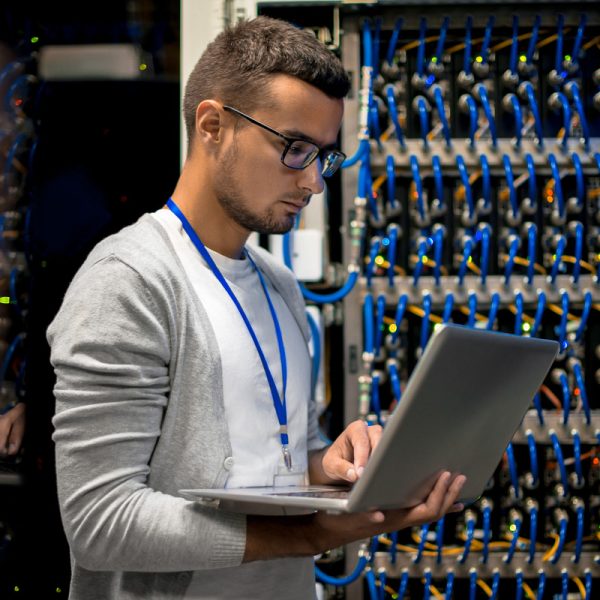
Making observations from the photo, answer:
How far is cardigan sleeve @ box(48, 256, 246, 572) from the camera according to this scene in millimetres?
1083

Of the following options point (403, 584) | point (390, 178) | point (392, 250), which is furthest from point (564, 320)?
point (403, 584)

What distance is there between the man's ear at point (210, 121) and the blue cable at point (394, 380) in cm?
94

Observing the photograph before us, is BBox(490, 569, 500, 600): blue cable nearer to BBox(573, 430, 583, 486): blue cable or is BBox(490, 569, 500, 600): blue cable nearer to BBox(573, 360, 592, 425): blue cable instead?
BBox(573, 430, 583, 486): blue cable

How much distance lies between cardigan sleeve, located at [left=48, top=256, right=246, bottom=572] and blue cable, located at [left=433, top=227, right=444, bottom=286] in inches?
42.7

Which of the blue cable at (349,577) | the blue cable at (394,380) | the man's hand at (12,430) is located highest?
the blue cable at (394,380)

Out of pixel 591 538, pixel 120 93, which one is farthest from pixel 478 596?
pixel 120 93

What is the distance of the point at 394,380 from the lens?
2037mm

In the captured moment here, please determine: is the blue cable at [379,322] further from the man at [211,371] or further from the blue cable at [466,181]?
the man at [211,371]

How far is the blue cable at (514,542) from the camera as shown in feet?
6.54

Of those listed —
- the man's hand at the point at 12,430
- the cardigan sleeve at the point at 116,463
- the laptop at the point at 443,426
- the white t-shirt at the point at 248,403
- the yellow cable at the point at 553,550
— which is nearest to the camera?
the laptop at the point at 443,426

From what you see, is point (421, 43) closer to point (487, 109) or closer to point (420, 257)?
point (487, 109)

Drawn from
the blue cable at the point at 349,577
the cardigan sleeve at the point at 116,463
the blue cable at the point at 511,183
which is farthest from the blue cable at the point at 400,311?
the cardigan sleeve at the point at 116,463

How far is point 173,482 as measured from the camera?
3.90ft

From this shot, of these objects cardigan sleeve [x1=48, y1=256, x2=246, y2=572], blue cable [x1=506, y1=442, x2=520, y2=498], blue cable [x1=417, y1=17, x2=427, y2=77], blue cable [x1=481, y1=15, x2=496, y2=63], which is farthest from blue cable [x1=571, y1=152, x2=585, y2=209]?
cardigan sleeve [x1=48, y1=256, x2=246, y2=572]
